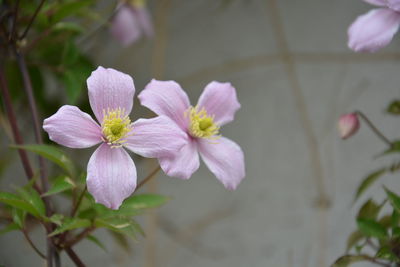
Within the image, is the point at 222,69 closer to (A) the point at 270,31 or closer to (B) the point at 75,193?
(A) the point at 270,31

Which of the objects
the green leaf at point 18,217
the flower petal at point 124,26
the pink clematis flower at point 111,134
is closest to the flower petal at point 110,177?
the pink clematis flower at point 111,134

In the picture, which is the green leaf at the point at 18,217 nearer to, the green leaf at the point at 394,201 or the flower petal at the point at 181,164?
the flower petal at the point at 181,164

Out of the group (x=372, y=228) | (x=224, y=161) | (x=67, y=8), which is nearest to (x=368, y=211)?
(x=372, y=228)

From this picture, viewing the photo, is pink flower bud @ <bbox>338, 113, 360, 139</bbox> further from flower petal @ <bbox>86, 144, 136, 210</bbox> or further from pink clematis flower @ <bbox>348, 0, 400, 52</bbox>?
flower petal @ <bbox>86, 144, 136, 210</bbox>

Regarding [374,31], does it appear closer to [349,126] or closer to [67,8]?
A: [349,126]

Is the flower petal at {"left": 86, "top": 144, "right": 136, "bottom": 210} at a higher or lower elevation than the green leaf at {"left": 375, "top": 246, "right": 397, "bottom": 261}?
higher

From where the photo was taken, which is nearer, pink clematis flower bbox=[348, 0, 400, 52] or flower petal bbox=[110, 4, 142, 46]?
A: pink clematis flower bbox=[348, 0, 400, 52]

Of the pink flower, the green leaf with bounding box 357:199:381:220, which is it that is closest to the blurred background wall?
the pink flower

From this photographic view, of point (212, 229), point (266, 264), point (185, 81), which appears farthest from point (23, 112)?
point (266, 264)
